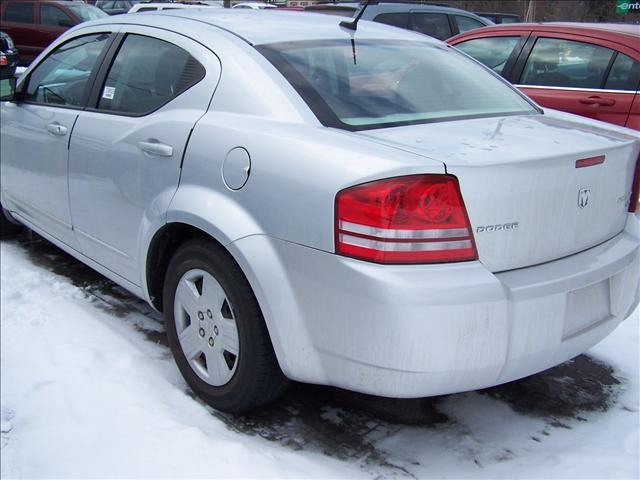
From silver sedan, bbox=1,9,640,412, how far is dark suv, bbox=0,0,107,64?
12.3 m

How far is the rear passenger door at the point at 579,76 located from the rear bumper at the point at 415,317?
10.9 ft

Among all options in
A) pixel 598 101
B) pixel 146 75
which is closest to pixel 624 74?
pixel 598 101

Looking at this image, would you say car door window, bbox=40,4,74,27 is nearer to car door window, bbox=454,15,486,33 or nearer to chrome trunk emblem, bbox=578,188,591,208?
car door window, bbox=454,15,486,33

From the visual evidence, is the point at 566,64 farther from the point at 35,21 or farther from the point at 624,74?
the point at 35,21

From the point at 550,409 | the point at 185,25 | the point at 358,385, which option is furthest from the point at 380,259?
the point at 185,25

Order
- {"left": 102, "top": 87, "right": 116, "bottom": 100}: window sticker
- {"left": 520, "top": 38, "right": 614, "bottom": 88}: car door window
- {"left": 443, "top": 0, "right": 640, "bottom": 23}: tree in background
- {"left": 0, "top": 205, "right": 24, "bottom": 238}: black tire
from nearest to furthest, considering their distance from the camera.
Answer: {"left": 102, "top": 87, "right": 116, "bottom": 100}: window sticker
{"left": 0, "top": 205, "right": 24, "bottom": 238}: black tire
{"left": 520, "top": 38, "right": 614, "bottom": 88}: car door window
{"left": 443, "top": 0, "right": 640, "bottom": 23}: tree in background

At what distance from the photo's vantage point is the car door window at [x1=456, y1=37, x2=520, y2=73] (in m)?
6.18

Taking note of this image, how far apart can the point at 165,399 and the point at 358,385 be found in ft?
3.10

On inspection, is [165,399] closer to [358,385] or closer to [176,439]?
[176,439]

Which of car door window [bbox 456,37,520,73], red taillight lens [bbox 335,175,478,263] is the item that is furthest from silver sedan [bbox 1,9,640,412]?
car door window [bbox 456,37,520,73]

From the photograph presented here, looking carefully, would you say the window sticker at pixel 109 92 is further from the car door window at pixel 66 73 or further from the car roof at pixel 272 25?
the car roof at pixel 272 25

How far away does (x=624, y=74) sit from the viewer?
17.6 ft

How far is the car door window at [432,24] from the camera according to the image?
9.80 metres

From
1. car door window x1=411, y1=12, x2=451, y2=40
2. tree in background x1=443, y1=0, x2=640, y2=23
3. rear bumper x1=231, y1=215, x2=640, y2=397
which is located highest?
tree in background x1=443, y1=0, x2=640, y2=23
